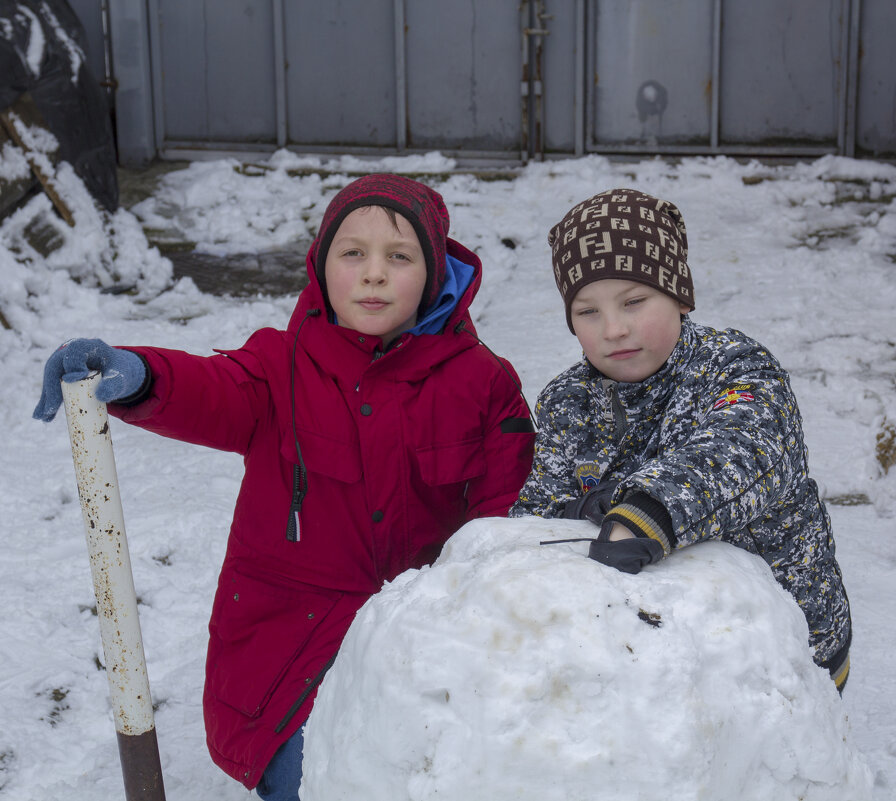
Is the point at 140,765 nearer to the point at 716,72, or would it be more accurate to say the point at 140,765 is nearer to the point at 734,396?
the point at 734,396

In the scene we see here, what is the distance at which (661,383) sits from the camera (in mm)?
1829

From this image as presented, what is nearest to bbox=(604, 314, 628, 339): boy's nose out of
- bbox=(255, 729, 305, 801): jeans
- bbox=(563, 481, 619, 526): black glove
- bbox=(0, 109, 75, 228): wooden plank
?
bbox=(563, 481, 619, 526): black glove

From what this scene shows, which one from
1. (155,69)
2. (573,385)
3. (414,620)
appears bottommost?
(414,620)

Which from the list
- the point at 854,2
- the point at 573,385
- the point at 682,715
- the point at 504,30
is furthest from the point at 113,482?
the point at 854,2

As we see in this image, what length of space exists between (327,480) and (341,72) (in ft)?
17.5

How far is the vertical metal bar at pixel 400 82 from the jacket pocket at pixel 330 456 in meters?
5.11

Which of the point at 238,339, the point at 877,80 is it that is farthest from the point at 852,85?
the point at 238,339

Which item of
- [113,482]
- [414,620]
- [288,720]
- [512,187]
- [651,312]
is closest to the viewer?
[414,620]

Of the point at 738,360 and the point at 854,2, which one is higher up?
the point at 854,2

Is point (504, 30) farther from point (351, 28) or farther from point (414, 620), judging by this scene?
point (414, 620)

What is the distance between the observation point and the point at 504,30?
259 inches

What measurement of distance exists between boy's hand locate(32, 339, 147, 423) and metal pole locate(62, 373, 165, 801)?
0.7 inches

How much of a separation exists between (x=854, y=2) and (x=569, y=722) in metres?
6.33

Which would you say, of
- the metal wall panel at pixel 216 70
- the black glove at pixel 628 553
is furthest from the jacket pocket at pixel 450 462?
the metal wall panel at pixel 216 70
